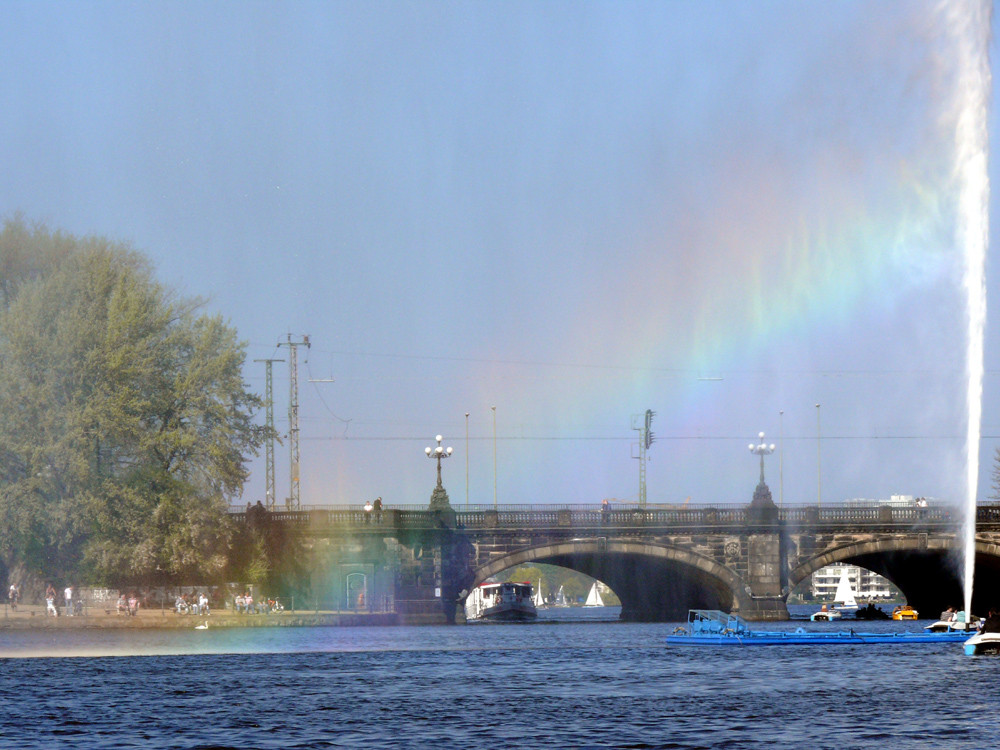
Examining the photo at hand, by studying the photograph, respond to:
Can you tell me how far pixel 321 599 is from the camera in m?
89.1

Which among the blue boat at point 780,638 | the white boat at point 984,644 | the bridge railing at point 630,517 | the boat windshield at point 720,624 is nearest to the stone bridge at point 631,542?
the bridge railing at point 630,517

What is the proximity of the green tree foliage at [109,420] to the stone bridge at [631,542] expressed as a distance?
10.2m

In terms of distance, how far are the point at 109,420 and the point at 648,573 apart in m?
46.2

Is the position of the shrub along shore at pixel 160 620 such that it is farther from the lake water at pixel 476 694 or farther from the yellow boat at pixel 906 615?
the yellow boat at pixel 906 615

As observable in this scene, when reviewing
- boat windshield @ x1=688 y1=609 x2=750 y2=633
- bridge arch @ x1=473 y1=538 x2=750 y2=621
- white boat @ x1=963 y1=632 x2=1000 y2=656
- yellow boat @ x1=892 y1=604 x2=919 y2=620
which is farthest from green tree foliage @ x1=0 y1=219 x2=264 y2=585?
yellow boat @ x1=892 y1=604 x2=919 y2=620

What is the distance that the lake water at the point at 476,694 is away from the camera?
34.9 metres

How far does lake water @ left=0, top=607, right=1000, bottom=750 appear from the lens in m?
34.9

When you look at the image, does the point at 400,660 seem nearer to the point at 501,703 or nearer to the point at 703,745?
the point at 501,703

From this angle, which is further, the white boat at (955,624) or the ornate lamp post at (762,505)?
the ornate lamp post at (762,505)

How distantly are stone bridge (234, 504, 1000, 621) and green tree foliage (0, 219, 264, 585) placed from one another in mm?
10224

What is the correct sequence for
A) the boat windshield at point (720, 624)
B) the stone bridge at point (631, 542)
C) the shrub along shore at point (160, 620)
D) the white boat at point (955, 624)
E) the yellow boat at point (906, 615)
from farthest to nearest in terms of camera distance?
the yellow boat at point (906, 615), the stone bridge at point (631, 542), the shrub along shore at point (160, 620), the white boat at point (955, 624), the boat windshield at point (720, 624)

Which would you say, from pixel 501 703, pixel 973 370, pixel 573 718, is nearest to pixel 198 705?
pixel 501 703

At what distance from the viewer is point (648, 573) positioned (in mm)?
106438

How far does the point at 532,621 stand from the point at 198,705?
69.9m
